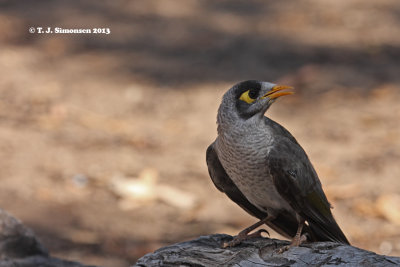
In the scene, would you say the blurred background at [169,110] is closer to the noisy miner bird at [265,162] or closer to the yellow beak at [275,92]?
the noisy miner bird at [265,162]

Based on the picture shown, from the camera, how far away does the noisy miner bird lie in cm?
498

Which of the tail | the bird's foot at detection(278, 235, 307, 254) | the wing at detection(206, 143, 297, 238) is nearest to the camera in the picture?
the bird's foot at detection(278, 235, 307, 254)

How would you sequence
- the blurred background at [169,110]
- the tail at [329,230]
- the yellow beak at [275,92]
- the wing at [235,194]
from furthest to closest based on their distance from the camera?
the blurred background at [169,110] → the wing at [235,194] → the tail at [329,230] → the yellow beak at [275,92]

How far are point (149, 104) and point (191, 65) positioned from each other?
4.82ft

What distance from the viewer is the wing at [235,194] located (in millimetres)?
5352

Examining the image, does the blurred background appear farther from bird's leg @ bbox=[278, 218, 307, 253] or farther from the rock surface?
bird's leg @ bbox=[278, 218, 307, 253]

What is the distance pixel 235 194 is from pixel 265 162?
2.05ft

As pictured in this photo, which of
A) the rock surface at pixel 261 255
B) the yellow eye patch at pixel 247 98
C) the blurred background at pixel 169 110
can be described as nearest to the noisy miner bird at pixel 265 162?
the yellow eye patch at pixel 247 98

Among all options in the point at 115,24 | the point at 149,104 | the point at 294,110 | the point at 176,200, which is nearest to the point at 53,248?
the point at 176,200

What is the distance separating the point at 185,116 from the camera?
1062 cm

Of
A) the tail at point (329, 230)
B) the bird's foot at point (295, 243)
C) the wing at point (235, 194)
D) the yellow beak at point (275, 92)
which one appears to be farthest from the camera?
the wing at point (235, 194)

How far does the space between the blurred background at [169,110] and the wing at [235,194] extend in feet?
7.40

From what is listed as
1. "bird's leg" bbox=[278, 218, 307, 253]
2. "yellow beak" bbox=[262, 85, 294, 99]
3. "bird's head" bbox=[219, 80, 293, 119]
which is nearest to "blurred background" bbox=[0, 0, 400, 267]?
"bird's leg" bbox=[278, 218, 307, 253]

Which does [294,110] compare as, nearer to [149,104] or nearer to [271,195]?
[149,104]
